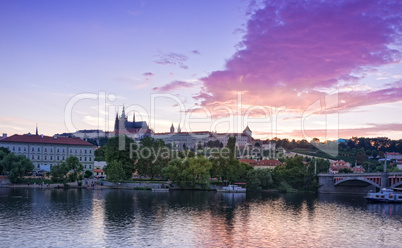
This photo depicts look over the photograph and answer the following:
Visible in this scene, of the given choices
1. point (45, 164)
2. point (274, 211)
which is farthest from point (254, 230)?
point (45, 164)

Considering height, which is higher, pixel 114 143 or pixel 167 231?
pixel 114 143

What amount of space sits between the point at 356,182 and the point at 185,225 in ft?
245

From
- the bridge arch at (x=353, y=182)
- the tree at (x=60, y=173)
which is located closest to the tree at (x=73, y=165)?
the tree at (x=60, y=173)

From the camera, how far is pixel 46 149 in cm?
13000

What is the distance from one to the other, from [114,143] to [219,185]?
3241cm

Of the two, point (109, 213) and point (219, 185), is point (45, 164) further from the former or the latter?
point (109, 213)

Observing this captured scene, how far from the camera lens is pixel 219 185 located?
117 metres

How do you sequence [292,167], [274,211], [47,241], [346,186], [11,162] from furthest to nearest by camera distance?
[292,167], [346,186], [11,162], [274,211], [47,241]

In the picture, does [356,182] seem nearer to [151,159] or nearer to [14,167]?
[151,159]

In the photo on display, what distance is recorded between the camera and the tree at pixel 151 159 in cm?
11750

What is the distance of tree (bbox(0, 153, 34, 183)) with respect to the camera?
101750mm

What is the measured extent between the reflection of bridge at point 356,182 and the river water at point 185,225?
28344 millimetres

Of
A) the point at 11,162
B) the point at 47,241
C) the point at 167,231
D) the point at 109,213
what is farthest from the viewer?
the point at 11,162

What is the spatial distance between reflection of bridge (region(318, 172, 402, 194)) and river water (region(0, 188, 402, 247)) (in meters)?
28.3
